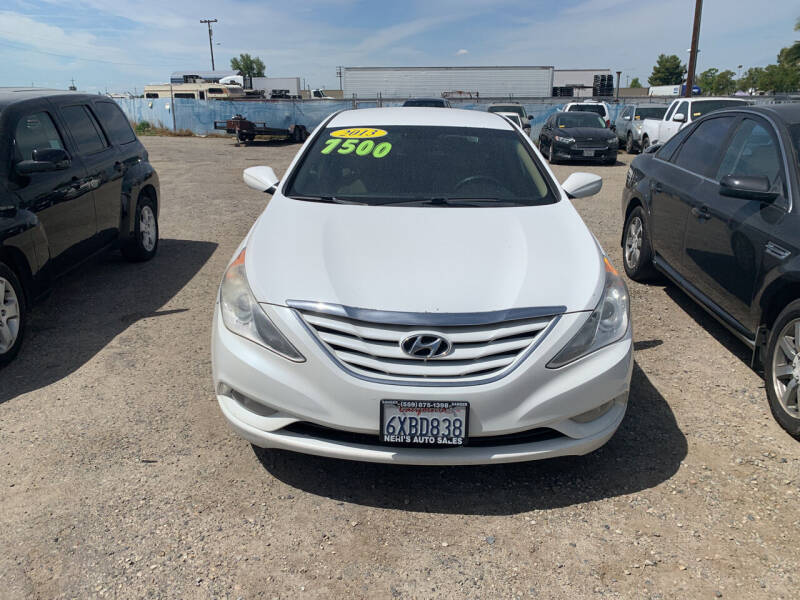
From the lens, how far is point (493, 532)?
2.70 metres

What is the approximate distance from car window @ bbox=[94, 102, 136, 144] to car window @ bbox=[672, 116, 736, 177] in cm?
530

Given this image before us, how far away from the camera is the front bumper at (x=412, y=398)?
258 centimetres

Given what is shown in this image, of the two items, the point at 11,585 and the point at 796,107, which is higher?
the point at 796,107

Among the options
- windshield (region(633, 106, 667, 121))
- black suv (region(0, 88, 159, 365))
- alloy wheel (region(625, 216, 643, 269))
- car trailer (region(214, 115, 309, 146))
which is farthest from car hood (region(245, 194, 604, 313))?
car trailer (region(214, 115, 309, 146))

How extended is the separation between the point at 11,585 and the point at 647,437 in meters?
2.96

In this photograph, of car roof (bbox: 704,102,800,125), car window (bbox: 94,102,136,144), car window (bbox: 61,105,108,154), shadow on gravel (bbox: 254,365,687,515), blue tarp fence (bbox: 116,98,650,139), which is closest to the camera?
shadow on gravel (bbox: 254,365,687,515)

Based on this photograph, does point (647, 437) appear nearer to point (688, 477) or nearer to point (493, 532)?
point (688, 477)

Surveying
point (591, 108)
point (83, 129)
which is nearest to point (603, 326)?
point (83, 129)

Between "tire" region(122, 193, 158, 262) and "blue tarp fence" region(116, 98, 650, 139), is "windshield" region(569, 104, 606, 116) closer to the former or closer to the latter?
"blue tarp fence" region(116, 98, 650, 139)

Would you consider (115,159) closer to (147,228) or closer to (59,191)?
(147,228)

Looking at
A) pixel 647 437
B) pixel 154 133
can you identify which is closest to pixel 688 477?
pixel 647 437

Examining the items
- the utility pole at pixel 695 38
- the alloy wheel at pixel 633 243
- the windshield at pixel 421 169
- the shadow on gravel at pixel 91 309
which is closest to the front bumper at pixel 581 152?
the utility pole at pixel 695 38

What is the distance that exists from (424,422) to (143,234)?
5319mm

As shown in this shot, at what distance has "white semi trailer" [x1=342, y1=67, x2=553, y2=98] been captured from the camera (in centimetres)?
4081
